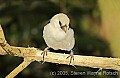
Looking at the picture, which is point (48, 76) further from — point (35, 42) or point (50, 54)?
point (50, 54)

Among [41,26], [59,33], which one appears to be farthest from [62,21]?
[41,26]

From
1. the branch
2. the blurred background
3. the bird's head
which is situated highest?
the bird's head

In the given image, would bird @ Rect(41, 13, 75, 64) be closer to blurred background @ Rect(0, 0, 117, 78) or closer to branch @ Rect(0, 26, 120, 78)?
branch @ Rect(0, 26, 120, 78)

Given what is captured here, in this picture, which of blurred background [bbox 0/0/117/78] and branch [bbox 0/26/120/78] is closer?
branch [bbox 0/26/120/78]

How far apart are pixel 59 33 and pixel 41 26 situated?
2.21 feet

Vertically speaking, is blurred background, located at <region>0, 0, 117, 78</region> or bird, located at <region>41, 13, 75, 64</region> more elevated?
bird, located at <region>41, 13, 75, 64</region>

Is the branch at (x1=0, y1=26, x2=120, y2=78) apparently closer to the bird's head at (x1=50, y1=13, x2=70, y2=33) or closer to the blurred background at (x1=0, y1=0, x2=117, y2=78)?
the bird's head at (x1=50, y1=13, x2=70, y2=33)

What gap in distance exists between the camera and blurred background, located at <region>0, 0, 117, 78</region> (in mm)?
1615

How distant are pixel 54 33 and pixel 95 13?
72 cm

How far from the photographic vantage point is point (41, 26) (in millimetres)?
1644

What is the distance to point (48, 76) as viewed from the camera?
1.75 meters

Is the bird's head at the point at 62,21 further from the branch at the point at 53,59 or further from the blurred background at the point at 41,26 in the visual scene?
the blurred background at the point at 41,26

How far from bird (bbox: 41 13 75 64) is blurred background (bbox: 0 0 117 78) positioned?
0.45 metres

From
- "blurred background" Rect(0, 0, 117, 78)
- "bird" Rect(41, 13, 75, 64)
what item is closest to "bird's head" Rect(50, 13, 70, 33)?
"bird" Rect(41, 13, 75, 64)
